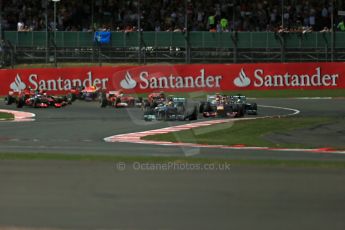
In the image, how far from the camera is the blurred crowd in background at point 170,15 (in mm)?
36250

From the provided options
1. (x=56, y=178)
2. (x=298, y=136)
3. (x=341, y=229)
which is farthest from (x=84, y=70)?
(x=341, y=229)

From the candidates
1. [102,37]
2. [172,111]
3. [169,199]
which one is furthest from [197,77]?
[169,199]

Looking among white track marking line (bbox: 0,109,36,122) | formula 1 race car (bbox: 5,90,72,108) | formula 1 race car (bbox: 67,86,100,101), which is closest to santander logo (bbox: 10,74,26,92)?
formula 1 race car (bbox: 67,86,100,101)

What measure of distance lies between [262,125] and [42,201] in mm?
12815

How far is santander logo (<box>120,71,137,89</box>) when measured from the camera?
32312 mm

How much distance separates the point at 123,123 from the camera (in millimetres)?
21562

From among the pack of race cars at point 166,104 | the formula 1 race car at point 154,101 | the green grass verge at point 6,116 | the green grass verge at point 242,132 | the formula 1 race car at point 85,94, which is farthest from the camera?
the formula 1 race car at point 85,94

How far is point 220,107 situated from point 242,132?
4379mm

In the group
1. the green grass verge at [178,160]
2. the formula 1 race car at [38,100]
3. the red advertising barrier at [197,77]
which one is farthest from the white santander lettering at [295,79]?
the green grass verge at [178,160]

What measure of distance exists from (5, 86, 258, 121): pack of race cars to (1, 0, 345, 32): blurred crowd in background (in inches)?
305

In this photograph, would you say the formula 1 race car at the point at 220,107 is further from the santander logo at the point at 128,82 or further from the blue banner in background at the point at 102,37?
the blue banner in background at the point at 102,37

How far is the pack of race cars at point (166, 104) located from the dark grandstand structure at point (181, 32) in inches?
216

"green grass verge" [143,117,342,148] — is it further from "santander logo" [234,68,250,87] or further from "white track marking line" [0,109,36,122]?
"santander logo" [234,68,250,87]

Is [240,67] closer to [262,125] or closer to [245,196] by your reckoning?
[262,125]
